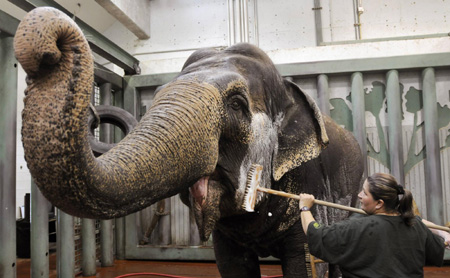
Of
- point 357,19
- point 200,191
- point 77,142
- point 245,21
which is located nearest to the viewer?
point 77,142

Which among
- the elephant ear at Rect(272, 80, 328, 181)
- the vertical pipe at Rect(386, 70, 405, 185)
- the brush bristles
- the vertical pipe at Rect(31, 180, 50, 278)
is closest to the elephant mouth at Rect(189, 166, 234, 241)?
the brush bristles

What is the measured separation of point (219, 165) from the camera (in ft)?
4.55

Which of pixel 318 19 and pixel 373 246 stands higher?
pixel 318 19

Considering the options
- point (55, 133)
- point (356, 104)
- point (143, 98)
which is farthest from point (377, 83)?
point (55, 133)

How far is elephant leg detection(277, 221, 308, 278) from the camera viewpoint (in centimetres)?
175

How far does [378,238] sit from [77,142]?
114 centimetres

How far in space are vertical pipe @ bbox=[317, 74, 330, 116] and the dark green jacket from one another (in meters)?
2.30

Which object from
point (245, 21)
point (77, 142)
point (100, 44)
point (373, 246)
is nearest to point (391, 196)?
point (373, 246)

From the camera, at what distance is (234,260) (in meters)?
2.03

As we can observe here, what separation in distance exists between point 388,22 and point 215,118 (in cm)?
431

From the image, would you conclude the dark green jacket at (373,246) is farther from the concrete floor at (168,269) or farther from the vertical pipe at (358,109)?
the vertical pipe at (358,109)

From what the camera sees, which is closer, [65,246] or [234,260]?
[234,260]

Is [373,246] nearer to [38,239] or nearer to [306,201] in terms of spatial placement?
[306,201]

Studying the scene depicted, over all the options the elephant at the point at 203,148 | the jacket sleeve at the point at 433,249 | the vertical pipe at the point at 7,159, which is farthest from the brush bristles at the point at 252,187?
the vertical pipe at the point at 7,159
